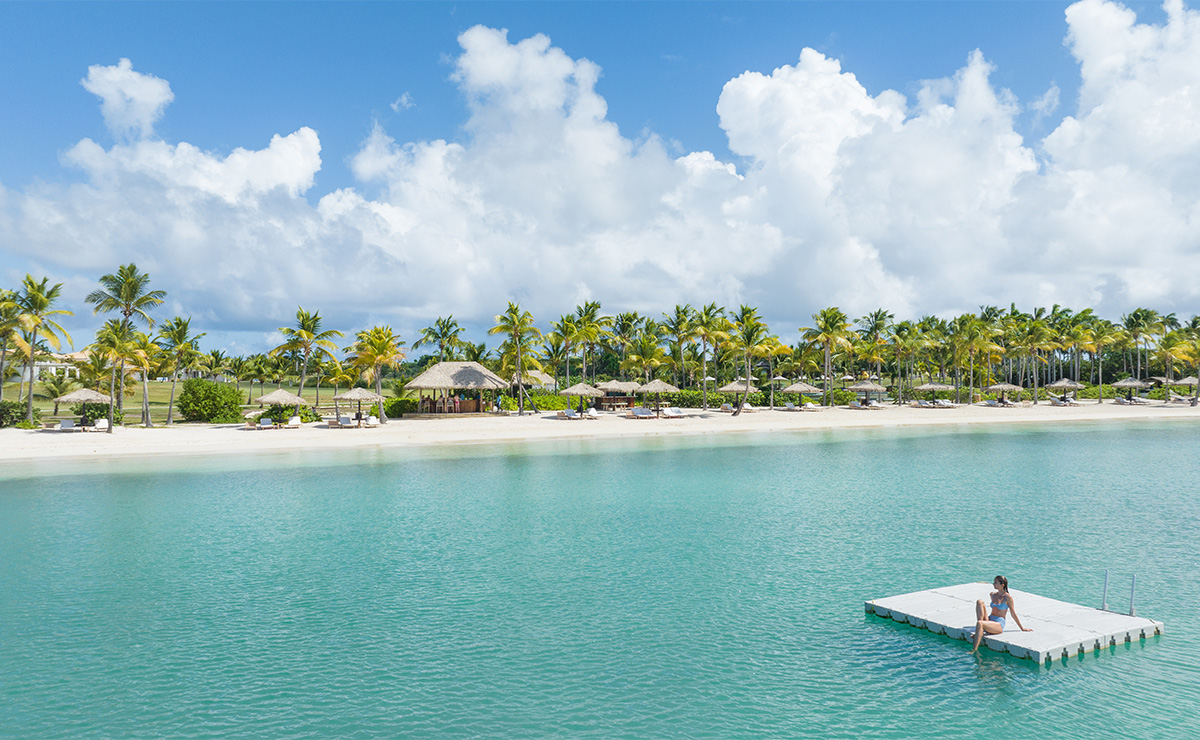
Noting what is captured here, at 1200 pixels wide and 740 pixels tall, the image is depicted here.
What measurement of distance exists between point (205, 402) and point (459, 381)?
16315 mm

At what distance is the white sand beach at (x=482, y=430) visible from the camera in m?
34.7

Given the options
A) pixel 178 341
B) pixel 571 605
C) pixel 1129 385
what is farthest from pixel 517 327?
pixel 1129 385

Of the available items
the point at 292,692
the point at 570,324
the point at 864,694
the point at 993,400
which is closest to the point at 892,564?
the point at 864,694

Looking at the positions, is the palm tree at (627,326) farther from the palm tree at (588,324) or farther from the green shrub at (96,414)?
the green shrub at (96,414)

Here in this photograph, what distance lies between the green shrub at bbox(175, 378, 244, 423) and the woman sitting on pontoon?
157 feet

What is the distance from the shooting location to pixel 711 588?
41.3ft

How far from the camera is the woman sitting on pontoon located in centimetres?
961

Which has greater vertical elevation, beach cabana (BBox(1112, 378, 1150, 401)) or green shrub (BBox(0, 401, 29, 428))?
beach cabana (BBox(1112, 378, 1150, 401))

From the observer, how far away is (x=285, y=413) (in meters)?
46.0

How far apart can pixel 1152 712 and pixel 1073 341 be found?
257 feet

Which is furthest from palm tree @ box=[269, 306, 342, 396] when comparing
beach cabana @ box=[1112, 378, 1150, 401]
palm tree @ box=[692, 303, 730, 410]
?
beach cabana @ box=[1112, 378, 1150, 401]

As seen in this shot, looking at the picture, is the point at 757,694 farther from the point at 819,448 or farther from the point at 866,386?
the point at 866,386

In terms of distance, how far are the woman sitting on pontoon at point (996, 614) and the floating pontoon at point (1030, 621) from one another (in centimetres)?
11

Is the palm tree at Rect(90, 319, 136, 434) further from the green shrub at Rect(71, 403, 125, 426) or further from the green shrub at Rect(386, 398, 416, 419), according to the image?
the green shrub at Rect(386, 398, 416, 419)
